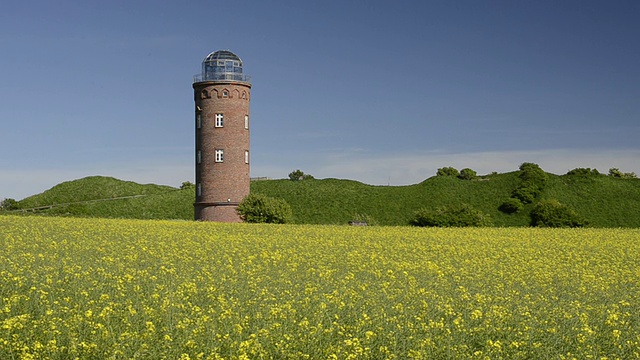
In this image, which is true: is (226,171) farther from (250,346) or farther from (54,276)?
(250,346)

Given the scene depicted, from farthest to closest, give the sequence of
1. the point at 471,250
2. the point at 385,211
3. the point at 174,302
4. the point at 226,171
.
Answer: the point at 385,211 → the point at 226,171 → the point at 471,250 → the point at 174,302

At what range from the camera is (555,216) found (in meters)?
61.9

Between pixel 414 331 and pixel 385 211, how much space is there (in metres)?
64.7

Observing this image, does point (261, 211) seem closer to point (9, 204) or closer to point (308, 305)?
point (9, 204)

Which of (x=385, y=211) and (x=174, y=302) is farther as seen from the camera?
(x=385, y=211)

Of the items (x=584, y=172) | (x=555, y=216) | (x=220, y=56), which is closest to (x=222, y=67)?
(x=220, y=56)

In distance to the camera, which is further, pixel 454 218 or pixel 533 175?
pixel 533 175

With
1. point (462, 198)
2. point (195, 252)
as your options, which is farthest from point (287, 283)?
point (462, 198)

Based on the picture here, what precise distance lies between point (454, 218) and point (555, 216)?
1083 centimetres

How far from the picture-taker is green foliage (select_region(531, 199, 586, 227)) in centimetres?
6012

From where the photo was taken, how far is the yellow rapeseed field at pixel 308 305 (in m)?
11.7

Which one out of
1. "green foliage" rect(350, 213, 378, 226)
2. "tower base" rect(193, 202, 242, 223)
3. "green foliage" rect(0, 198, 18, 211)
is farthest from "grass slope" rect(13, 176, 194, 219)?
"green foliage" rect(350, 213, 378, 226)

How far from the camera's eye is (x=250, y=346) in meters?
11.1

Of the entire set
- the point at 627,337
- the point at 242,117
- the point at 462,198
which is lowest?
the point at 627,337
